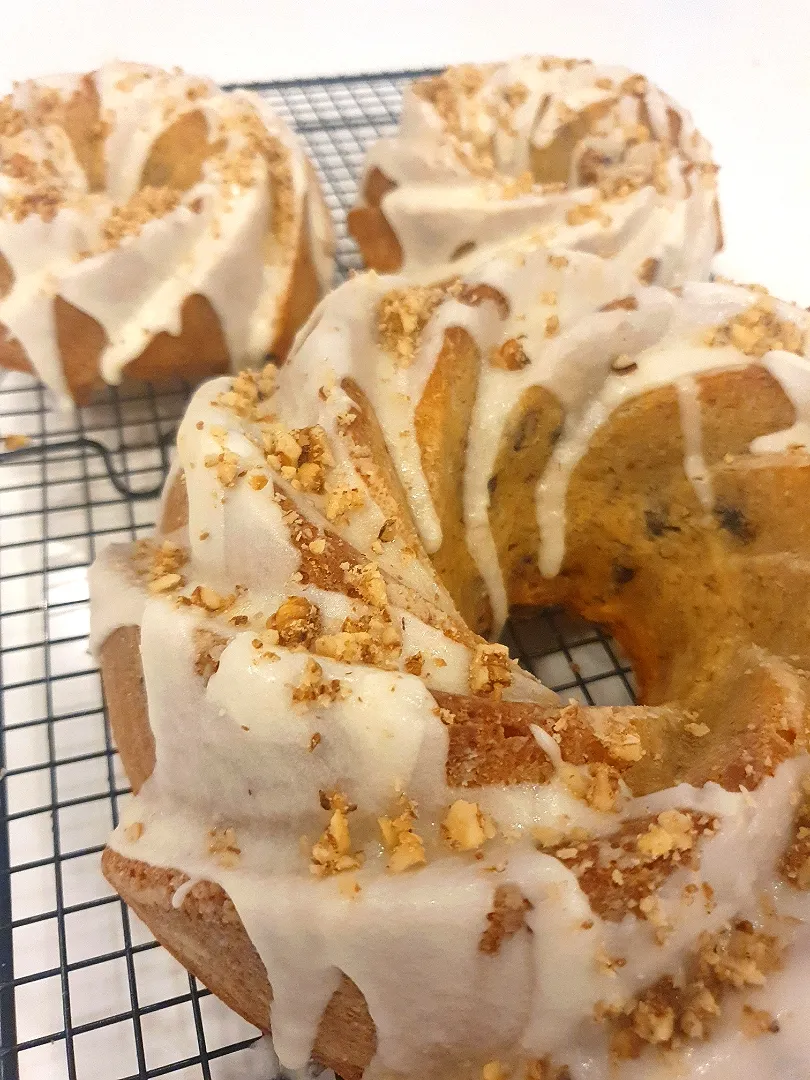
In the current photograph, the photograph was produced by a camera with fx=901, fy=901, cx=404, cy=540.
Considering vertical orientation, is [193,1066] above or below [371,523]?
below

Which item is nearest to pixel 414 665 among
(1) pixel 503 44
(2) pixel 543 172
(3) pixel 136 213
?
(3) pixel 136 213

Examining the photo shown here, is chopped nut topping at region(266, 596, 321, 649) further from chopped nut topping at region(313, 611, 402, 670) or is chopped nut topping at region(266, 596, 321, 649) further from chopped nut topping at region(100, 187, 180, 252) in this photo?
chopped nut topping at region(100, 187, 180, 252)

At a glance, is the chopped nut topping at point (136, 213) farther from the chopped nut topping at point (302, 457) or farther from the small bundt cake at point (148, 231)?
the chopped nut topping at point (302, 457)

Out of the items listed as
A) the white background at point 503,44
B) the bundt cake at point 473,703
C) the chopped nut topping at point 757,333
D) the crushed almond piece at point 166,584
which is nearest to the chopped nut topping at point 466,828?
the bundt cake at point 473,703

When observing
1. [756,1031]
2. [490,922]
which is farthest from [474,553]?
[756,1031]

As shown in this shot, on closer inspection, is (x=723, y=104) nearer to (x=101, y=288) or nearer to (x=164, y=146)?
(x=164, y=146)

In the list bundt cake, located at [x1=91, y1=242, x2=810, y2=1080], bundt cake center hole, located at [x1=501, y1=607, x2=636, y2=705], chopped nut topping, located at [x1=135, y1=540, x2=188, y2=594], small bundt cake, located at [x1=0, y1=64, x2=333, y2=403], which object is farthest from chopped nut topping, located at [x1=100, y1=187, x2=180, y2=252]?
bundt cake center hole, located at [x1=501, y1=607, x2=636, y2=705]
